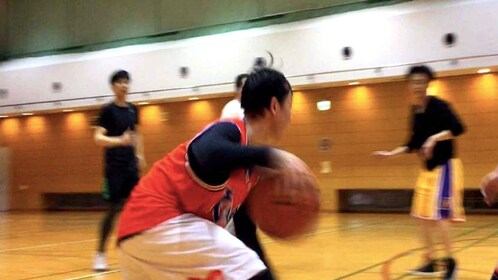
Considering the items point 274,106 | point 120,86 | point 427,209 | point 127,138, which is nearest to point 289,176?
point 274,106

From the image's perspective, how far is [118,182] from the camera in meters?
5.70

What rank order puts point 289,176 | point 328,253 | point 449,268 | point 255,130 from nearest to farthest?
point 289,176 → point 255,130 → point 449,268 → point 328,253

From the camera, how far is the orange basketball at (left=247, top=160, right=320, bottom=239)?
1962mm

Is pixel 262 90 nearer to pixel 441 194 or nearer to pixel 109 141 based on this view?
pixel 441 194

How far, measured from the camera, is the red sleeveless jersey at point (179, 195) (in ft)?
6.84

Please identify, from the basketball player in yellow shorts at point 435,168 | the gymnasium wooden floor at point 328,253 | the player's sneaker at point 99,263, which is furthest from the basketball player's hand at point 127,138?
the basketball player in yellow shorts at point 435,168

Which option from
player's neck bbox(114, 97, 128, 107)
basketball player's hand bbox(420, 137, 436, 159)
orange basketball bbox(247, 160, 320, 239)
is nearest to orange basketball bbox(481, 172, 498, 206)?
orange basketball bbox(247, 160, 320, 239)

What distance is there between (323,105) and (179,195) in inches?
499

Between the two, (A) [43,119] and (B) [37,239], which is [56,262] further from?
(A) [43,119]

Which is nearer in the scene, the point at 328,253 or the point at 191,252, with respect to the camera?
the point at 191,252

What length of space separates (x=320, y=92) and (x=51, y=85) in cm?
738

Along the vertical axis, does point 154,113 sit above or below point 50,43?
below

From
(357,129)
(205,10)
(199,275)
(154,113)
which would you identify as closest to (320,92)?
(357,129)

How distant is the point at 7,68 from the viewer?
17.7 m
